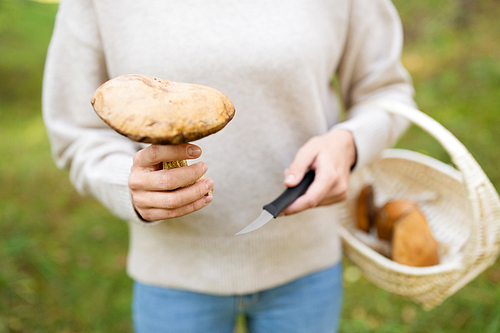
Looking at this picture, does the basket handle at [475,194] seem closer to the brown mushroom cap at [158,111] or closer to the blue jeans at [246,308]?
the blue jeans at [246,308]

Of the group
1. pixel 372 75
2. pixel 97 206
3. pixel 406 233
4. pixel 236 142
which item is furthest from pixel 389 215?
pixel 97 206

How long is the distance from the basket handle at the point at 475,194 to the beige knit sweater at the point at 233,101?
16cm

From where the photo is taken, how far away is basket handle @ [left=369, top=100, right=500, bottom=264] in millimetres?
1017

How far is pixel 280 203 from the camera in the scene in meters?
0.84

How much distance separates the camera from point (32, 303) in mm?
2357

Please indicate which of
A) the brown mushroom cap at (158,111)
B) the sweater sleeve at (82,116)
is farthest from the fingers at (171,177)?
the sweater sleeve at (82,116)

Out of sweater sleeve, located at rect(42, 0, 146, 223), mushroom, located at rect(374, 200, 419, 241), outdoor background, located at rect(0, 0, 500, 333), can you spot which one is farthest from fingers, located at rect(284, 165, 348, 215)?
outdoor background, located at rect(0, 0, 500, 333)

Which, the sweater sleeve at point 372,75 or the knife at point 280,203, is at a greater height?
the sweater sleeve at point 372,75

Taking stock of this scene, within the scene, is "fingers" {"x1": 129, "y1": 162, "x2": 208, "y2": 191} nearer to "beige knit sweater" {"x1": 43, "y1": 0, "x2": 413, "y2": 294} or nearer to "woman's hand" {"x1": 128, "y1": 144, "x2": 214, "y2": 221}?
"woman's hand" {"x1": 128, "y1": 144, "x2": 214, "y2": 221}

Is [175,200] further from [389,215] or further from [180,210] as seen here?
[389,215]

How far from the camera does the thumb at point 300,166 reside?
0.88 meters

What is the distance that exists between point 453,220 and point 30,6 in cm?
256

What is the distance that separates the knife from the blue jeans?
1.37 ft

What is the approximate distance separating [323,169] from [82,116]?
71cm
